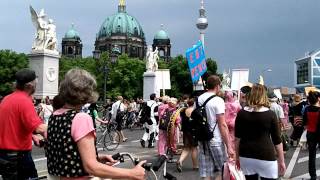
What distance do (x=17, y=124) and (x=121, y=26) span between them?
14442 centimetres

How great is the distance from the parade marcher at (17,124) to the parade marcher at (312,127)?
18.3 ft

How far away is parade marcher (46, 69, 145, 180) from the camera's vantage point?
10.4ft

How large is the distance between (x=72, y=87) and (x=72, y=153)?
16.6 inches

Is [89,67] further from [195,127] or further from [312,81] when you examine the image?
[195,127]

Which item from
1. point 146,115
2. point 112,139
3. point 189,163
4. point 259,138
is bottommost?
point 189,163

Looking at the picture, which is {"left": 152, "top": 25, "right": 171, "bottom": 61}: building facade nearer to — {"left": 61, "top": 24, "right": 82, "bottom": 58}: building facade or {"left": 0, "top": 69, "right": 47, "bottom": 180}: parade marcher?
{"left": 61, "top": 24, "right": 82, "bottom": 58}: building facade

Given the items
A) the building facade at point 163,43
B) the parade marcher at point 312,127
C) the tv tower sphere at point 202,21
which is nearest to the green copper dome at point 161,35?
the building facade at point 163,43

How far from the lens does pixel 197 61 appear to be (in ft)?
52.7

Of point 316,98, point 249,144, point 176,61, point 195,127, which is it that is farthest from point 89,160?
point 176,61

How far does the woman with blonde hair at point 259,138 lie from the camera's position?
5746mm

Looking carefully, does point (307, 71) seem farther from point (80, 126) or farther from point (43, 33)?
point (80, 126)

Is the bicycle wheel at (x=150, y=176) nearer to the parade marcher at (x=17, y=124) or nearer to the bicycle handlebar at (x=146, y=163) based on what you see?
the bicycle handlebar at (x=146, y=163)

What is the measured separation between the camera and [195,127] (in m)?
7.15

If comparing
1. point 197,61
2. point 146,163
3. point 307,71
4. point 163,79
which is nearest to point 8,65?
point 163,79
